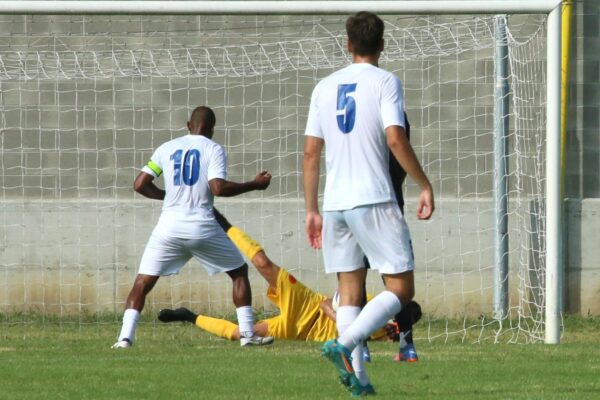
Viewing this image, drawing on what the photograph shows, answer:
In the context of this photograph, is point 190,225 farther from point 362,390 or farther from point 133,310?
point 362,390

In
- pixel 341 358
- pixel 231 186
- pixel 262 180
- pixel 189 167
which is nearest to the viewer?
pixel 341 358

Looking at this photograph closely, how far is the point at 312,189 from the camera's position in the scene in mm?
7164

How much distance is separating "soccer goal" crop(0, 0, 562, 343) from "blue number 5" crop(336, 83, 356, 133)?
23.3 feet

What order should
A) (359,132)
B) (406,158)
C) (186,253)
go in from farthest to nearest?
(186,253)
(359,132)
(406,158)

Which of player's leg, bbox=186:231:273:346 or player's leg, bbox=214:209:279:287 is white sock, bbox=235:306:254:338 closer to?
player's leg, bbox=186:231:273:346

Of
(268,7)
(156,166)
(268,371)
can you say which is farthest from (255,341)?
(268,7)

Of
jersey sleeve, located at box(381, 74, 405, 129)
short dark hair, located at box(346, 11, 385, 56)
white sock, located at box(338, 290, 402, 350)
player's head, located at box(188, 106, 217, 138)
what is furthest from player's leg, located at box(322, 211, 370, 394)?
player's head, located at box(188, 106, 217, 138)

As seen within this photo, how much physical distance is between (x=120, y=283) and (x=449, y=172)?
349cm

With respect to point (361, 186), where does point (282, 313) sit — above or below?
below

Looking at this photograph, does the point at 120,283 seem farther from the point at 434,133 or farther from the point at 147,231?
the point at 434,133

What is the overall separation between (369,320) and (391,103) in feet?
3.44

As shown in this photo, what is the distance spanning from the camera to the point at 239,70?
48.3 feet

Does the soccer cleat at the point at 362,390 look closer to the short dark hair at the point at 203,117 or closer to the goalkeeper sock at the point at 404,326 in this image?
the goalkeeper sock at the point at 404,326

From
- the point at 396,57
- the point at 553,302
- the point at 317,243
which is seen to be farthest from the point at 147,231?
the point at 317,243
